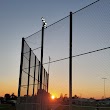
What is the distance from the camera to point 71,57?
7105 mm

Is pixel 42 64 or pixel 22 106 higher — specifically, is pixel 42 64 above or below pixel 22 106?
above

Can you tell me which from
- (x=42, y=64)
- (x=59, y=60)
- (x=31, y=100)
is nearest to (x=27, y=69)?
(x=31, y=100)

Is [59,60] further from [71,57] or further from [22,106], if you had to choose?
[22,106]

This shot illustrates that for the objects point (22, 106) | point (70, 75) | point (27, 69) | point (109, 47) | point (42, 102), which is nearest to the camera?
point (109, 47)

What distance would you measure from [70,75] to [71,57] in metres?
0.48

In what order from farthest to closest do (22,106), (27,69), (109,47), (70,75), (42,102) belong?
1. (27,69)
2. (22,106)
3. (42,102)
4. (70,75)
5. (109,47)

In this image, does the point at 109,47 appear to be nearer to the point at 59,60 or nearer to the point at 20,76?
the point at 59,60

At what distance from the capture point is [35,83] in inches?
497

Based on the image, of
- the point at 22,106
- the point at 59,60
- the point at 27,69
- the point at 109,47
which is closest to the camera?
the point at 109,47

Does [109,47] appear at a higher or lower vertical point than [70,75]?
higher

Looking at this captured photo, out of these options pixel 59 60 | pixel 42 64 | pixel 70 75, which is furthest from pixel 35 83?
pixel 70 75

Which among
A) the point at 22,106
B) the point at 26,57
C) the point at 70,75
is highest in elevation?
the point at 26,57

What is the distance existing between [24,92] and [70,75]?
5.46 meters

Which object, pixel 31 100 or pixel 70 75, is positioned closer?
pixel 70 75
